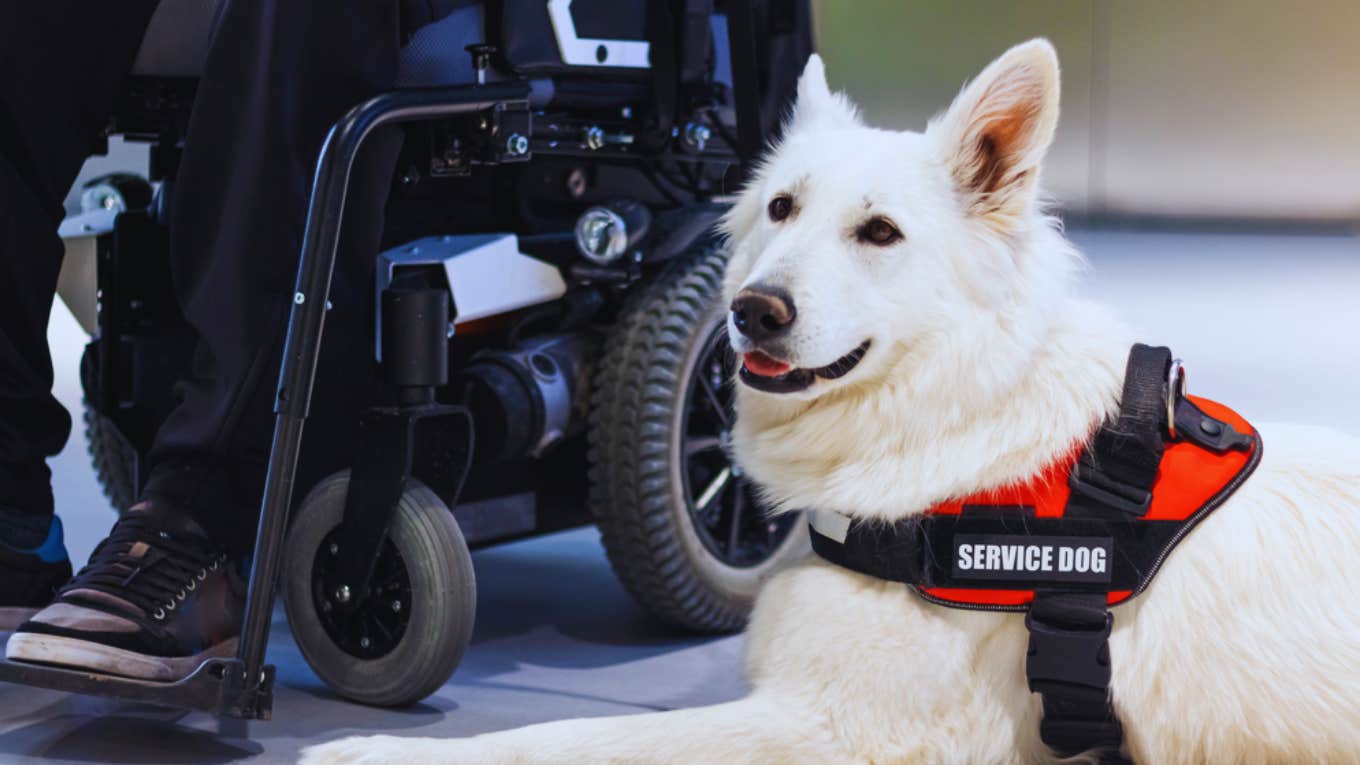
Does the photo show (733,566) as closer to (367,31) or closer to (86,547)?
(367,31)

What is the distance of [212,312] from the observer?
1.56m

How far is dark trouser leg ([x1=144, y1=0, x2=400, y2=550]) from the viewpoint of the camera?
1553 millimetres

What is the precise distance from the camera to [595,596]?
244 centimetres

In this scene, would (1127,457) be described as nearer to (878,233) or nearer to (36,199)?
(878,233)

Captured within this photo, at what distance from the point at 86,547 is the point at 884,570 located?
1809mm

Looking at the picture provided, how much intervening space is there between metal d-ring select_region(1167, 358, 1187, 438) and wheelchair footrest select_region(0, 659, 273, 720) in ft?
3.12

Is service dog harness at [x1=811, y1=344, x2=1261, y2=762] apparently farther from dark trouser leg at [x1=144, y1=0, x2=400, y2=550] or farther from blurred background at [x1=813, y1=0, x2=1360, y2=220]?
blurred background at [x1=813, y1=0, x2=1360, y2=220]

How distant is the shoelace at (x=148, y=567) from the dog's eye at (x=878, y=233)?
32.8 inches

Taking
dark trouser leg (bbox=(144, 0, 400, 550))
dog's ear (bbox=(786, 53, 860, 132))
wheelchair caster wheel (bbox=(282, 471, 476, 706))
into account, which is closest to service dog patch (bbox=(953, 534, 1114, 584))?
dog's ear (bbox=(786, 53, 860, 132))

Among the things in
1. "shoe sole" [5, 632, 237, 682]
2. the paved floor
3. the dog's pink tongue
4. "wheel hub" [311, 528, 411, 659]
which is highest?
the dog's pink tongue

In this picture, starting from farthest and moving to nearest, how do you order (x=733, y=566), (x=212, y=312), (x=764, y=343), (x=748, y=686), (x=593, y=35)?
(x=733, y=566)
(x=593, y=35)
(x=212, y=312)
(x=748, y=686)
(x=764, y=343)

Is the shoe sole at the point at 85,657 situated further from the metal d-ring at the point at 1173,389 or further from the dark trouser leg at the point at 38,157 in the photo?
the metal d-ring at the point at 1173,389

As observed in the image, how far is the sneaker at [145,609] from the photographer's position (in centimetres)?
143

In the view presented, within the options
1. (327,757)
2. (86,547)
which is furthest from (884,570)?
(86,547)
